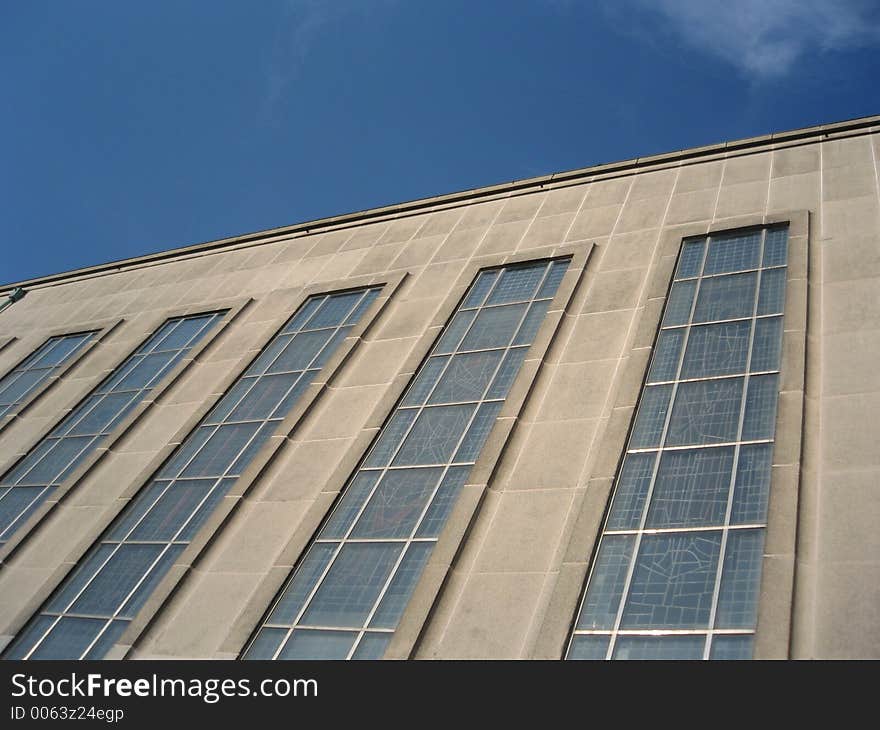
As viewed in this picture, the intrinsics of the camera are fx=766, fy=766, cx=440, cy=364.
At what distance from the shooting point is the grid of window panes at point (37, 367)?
2197cm

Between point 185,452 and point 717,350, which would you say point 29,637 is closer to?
point 185,452

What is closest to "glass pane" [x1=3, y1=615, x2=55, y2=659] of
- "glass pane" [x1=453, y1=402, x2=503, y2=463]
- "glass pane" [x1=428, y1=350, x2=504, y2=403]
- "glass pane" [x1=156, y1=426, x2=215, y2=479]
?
"glass pane" [x1=156, y1=426, x2=215, y2=479]

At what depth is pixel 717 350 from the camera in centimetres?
1341

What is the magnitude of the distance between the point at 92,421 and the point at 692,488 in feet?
48.6

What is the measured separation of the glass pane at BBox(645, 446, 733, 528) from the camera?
34.3 feet

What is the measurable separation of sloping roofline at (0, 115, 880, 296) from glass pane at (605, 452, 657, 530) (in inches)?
441

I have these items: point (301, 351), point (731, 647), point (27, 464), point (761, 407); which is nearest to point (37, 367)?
point (27, 464)

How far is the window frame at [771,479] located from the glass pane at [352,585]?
2.73 m

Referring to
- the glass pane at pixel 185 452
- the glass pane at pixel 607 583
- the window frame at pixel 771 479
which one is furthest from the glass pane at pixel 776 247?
the glass pane at pixel 185 452

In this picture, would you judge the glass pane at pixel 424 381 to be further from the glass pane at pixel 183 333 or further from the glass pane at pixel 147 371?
the glass pane at pixel 183 333
